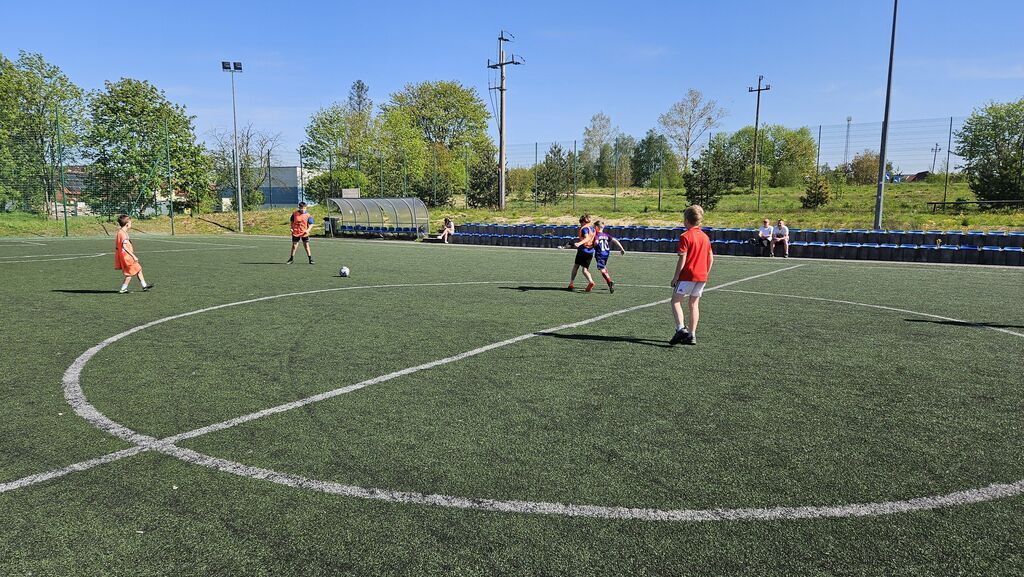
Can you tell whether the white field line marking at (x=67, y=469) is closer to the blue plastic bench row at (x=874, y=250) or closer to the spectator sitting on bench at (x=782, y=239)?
the spectator sitting on bench at (x=782, y=239)

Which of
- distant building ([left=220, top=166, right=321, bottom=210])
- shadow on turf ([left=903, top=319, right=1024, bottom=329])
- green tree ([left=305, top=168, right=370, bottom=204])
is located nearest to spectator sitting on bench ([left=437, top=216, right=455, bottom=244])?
green tree ([left=305, top=168, right=370, bottom=204])

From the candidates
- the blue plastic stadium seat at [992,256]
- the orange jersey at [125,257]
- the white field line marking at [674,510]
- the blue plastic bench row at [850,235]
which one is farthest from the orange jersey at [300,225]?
the blue plastic stadium seat at [992,256]

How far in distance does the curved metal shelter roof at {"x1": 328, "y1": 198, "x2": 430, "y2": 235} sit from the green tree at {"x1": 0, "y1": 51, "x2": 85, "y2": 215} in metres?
15.2

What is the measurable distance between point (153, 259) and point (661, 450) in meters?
20.1

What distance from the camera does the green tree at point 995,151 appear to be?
2900 centimetres

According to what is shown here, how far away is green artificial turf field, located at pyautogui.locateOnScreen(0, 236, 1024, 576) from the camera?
3.05 metres

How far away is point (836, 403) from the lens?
17.6ft

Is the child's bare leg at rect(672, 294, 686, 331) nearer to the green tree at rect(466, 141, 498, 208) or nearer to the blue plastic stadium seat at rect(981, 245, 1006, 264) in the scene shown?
the blue plastic stadium seat at rect(981, 245, 1006, 264)

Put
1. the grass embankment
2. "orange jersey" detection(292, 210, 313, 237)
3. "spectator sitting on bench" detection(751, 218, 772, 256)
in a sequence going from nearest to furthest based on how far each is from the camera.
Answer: "orange jersey" detection(292, 210, 313, 237), "spectator sitting on bench" detection(751, 218, 772, 256), the grass embankment

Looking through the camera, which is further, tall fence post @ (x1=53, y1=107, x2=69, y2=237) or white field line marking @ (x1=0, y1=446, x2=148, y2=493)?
tall fence post @ (x1=53, y1=107, x2=69, y2=237)

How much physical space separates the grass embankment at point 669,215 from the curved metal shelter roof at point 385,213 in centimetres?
416

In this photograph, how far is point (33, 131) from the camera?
3781 centimetres

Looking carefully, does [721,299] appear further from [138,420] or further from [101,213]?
[101,213]

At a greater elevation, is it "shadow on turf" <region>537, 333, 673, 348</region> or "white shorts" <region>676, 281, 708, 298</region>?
"white shorts" <region>676, 281, 708, 298</region>
